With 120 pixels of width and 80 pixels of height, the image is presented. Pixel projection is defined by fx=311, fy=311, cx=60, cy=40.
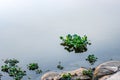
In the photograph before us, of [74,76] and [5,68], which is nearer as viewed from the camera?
[74,76]

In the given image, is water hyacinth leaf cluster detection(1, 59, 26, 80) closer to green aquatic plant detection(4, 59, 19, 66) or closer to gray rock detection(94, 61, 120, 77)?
green aquatic plant detection(4, 59, 19, 66)

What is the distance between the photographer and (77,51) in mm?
76812

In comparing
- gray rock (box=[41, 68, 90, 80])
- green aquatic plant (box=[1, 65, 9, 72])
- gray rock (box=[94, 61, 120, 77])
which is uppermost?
green aquatic plant (box=[1, 65, 9, 72])

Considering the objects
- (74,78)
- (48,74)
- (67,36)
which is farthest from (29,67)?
(67,36)

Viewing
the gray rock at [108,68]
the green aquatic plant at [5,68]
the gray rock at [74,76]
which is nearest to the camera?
the gray rock at [108,68]

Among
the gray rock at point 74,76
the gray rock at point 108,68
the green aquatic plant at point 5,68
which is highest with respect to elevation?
the green aquatic plant at point 5,68

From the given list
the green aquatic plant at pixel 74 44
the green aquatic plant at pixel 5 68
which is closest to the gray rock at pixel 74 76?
the green aquatic plant at pixel 74 44

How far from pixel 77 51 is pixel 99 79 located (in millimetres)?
11444

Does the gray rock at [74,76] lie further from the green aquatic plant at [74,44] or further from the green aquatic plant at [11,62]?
the green aquatic plant at [11,62]

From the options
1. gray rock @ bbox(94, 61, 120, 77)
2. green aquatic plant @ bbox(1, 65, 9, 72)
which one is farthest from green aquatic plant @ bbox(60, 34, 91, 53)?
green aquatic plant @ bbox(1, 65, 9, 72)

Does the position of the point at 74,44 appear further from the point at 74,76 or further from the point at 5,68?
the point at 5,68

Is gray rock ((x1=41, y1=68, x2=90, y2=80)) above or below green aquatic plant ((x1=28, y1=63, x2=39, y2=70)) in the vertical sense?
below

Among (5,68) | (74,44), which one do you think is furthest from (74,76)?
(5,68)

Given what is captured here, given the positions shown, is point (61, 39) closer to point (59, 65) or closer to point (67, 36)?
point (67, 36)
